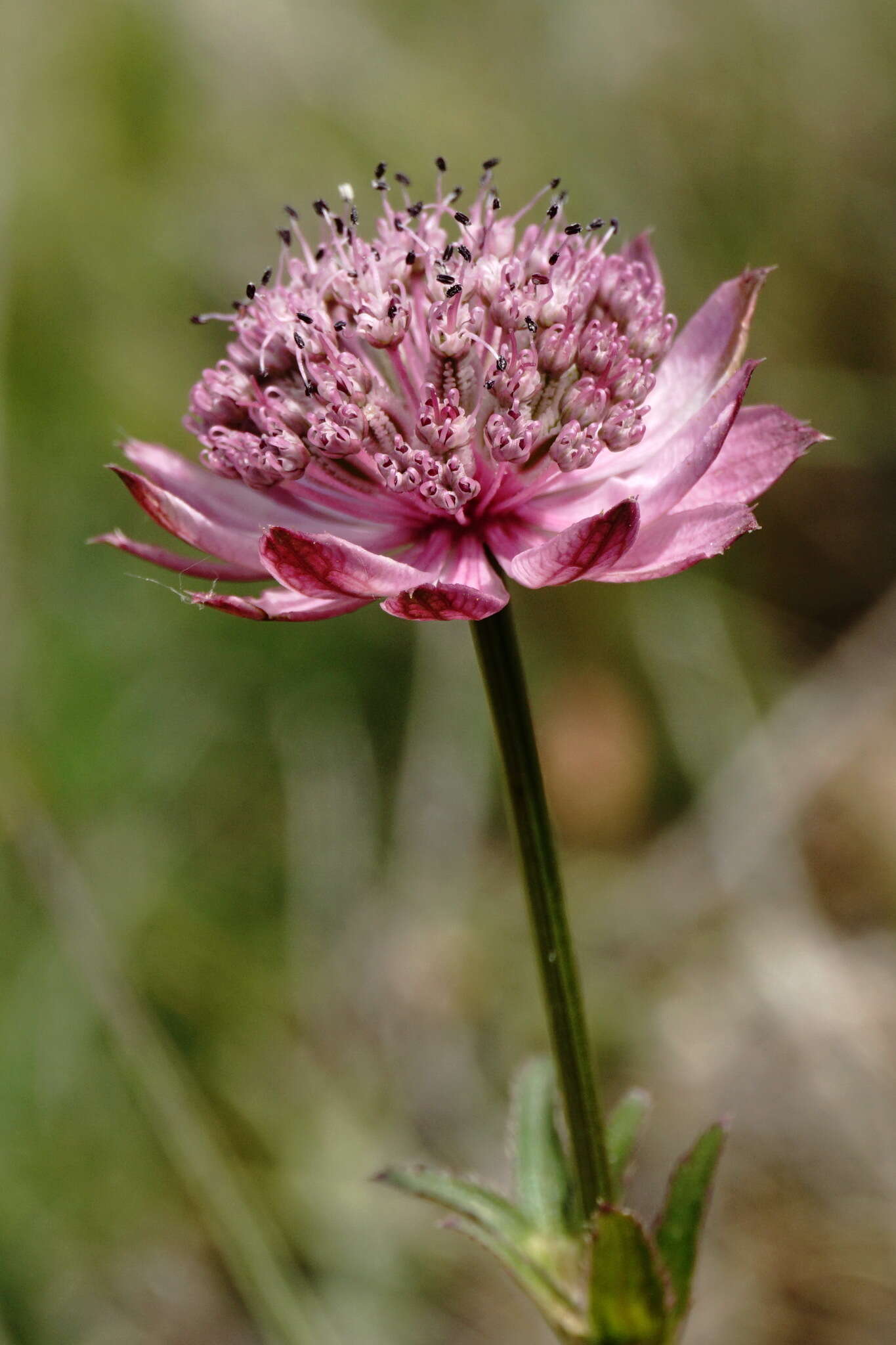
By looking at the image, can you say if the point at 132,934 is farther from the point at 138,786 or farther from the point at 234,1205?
the point at 234,1205

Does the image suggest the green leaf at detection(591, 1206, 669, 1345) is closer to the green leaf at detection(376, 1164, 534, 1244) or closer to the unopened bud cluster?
the green leaf at detection(376, 1164, 534, 1244)

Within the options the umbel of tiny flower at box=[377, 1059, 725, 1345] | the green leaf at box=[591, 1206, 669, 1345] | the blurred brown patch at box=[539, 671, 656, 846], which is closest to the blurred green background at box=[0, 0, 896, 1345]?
the blurred brown patch at box=[539, 671, 656, 846]

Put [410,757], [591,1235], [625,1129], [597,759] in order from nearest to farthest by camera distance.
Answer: [591,1235]
[625,1129]
[410,757]
[597,759]

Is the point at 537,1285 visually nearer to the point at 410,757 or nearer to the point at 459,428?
the point at 459,428

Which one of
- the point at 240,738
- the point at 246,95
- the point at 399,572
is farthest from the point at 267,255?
the point at 399,572

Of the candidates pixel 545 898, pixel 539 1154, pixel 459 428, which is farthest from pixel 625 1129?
pixel 459 428

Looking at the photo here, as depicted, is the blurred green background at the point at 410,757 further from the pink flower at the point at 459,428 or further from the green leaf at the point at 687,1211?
the pink flower at the point at 459,428

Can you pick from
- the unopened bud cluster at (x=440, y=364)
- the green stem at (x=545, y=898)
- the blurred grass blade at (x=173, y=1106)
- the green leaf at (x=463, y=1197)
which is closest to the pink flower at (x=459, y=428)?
the unopened bud cluster at (x=440, y=364)
